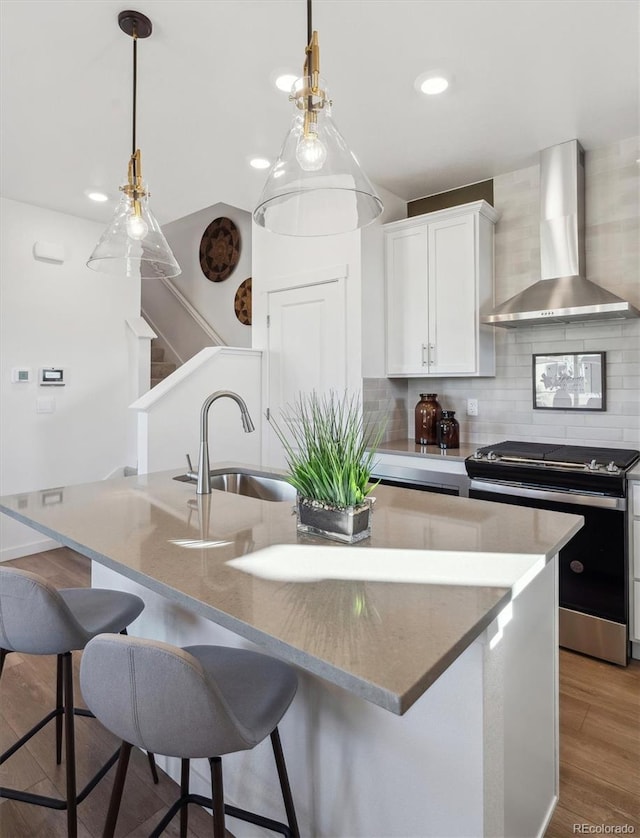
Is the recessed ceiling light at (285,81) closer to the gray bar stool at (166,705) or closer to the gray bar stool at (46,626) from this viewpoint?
the gray bar stool at (46,626)

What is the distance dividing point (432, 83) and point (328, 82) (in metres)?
0.49

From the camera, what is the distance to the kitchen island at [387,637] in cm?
86

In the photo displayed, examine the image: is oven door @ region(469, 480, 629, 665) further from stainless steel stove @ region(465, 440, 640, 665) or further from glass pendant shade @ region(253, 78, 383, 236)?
glass pendant shade @ region(253, 78, 383, 236)

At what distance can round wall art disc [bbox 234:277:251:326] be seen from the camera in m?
5.47

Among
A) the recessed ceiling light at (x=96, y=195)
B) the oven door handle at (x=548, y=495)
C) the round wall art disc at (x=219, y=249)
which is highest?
the round wall art disc at (x=219, y=249)

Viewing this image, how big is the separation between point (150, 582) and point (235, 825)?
889 millimetres

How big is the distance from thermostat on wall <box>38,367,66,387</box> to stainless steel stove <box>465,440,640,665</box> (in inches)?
138

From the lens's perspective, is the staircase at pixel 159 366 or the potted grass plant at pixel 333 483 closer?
the potted grass plant at pixel 333 483

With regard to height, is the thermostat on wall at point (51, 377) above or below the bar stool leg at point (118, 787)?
above

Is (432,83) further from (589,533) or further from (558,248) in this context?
(589,533)

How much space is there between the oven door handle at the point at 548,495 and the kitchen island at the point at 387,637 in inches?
41.2

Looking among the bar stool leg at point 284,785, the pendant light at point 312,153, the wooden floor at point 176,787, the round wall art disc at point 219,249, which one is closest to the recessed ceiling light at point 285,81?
the pendant light at point 312,153

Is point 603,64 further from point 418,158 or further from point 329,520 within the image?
point 329,520

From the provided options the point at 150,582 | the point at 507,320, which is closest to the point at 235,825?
the point at 150,582
